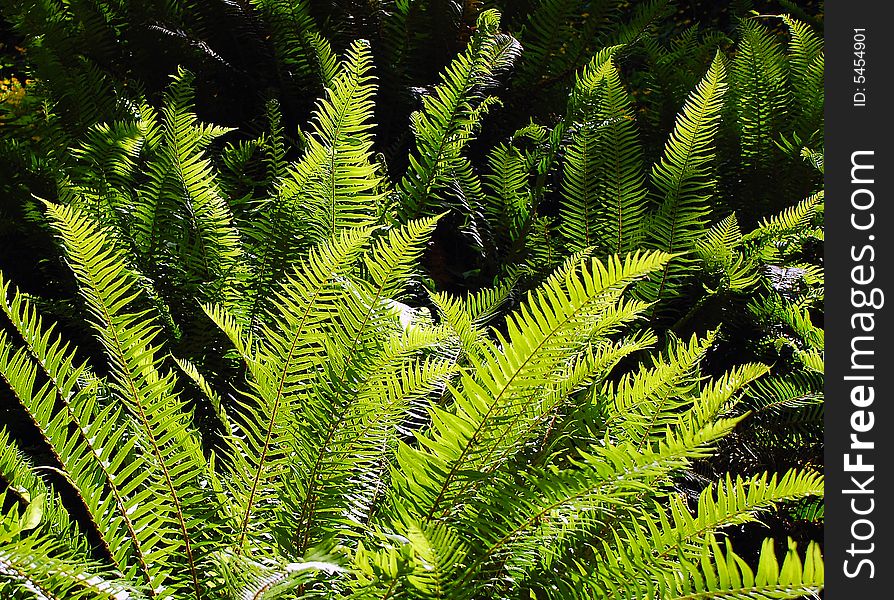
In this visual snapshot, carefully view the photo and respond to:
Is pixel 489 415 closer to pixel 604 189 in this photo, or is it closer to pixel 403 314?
pixel 403 314

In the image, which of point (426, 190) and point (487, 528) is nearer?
point (487, 528)

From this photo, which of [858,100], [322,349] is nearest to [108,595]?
[322,349]

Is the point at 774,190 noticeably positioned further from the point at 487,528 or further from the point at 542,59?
the point at 487,528

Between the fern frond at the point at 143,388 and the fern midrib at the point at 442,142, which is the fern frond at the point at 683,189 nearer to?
the fern midrib at the point at 442,142

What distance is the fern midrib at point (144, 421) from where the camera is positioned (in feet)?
3.21

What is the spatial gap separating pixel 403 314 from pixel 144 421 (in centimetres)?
55

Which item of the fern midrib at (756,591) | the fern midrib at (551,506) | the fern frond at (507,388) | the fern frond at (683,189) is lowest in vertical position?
the fern midrib at (756,591)

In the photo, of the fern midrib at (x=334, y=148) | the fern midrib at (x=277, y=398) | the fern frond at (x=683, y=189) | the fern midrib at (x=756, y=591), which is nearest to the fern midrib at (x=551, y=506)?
the fern midrib at (x=756, y=591)

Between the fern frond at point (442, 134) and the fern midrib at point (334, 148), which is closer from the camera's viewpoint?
the fern midrib at point (334, 148)

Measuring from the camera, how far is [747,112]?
2303 mm

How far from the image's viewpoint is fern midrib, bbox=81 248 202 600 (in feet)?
3.21

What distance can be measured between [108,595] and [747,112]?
2.15 meters

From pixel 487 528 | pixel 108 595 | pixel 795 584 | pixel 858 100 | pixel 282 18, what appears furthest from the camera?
pixel 282 18

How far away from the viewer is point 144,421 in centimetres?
101
